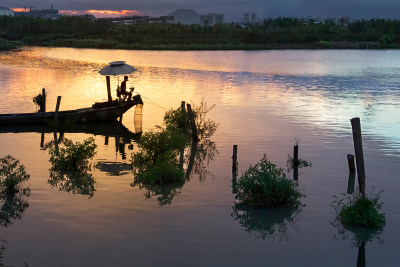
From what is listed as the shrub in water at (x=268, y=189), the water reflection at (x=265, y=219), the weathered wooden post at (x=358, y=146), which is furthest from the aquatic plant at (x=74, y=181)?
the weathered wooden post at (x=358, y=146)

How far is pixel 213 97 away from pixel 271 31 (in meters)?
103

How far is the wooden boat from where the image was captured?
786 inches

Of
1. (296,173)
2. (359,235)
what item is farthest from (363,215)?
(296,173)

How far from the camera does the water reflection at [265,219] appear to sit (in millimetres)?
10664

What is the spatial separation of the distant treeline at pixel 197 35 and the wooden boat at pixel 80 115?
2992 inches

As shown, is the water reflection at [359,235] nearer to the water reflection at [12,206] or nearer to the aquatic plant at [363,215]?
the aquatic plant at [363,215]

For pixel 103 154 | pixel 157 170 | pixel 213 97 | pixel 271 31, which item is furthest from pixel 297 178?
pixel 271 31

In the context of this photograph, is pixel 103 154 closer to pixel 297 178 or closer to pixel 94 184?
pixel 94 184

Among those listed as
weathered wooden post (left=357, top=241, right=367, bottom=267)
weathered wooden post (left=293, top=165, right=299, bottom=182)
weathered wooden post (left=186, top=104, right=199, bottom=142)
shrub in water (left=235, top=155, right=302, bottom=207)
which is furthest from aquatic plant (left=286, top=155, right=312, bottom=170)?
weathered wooden post (left=357, top=241, right=367, bottom=267)

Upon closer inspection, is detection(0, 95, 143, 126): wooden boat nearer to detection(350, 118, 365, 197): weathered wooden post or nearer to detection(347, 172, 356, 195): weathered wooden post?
detection(347, 172, 356, 195): weathered wooden post

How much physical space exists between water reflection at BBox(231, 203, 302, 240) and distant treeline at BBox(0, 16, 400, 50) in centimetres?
8686

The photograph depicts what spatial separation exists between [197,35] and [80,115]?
10427 cm

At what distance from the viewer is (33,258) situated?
30.1 feet

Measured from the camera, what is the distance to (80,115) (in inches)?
818
